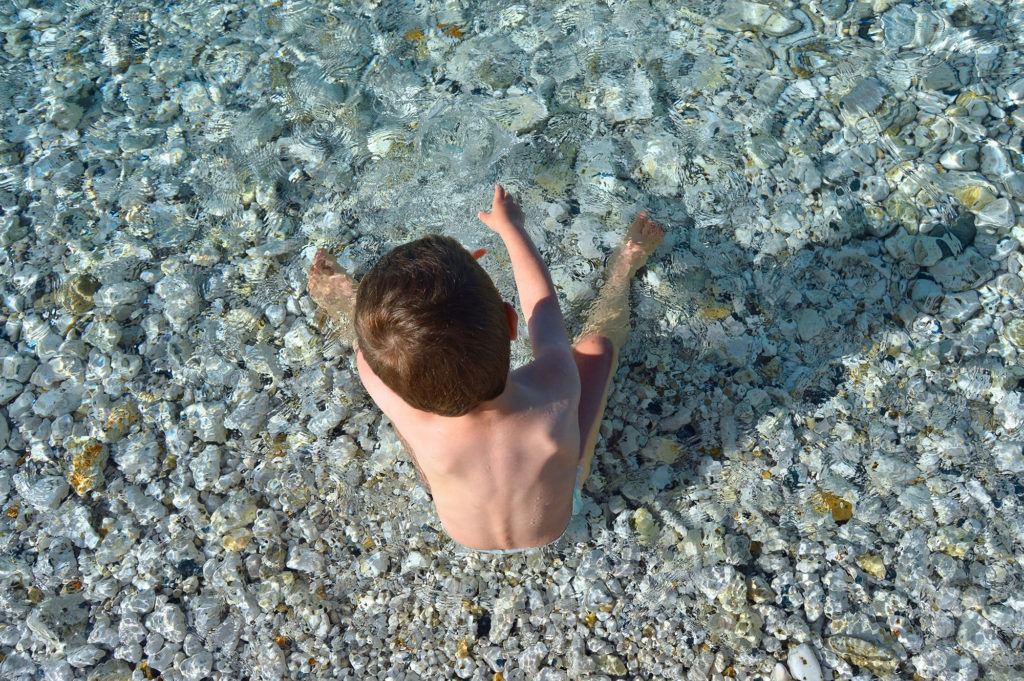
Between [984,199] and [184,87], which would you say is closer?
[984,199]

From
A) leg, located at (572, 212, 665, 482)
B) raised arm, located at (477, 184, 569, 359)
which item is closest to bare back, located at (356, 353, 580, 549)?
raised arm, located at (477, 184, 569, 359)

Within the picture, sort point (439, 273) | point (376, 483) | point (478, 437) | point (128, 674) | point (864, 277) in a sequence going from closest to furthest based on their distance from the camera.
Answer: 1. point (439, 273)
2. point (478, 437)
3. point (128, 674)
4. point (376, 483)
5. point (864, 277)

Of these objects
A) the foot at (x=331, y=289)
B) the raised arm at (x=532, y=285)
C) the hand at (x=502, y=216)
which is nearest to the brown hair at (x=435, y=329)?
the raised arm at (x=532, y=285)

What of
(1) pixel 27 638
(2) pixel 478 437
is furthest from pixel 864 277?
(1) pixel 27 638

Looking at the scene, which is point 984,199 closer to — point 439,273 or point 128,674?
point 439,273

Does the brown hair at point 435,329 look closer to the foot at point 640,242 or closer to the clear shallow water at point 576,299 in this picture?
the clear shallow water at point 576,299

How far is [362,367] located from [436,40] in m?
1.99

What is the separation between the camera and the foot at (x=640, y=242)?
3201 millimetres

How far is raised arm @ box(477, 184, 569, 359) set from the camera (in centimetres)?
260

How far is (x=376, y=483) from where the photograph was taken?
2902 millimetres

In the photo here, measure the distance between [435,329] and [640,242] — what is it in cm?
154

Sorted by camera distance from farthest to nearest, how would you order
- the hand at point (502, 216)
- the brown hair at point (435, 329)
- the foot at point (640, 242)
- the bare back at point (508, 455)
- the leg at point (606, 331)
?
the foot at point (640, 242) < the hand at point (502, 216) < the leg at point (606, 331) < the bare back at point (508, 455) < the brown hair at point (435, 329)

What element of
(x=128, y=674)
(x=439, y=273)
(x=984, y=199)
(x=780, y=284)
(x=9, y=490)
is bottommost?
(x=128, y=674)

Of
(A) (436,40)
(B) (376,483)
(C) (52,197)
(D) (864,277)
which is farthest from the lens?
(A) (436,40)
